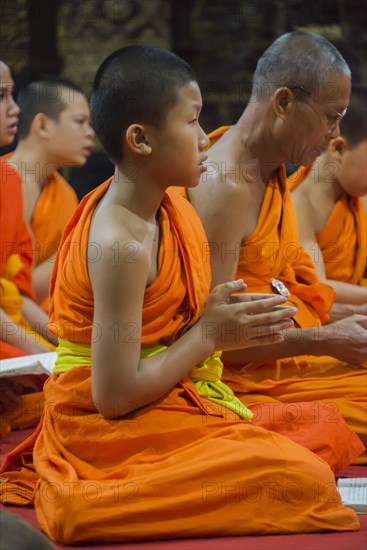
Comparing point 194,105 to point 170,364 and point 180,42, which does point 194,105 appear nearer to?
point 170,364

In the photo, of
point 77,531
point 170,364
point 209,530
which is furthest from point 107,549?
point 170,364

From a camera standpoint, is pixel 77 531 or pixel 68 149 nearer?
pixel 77 531

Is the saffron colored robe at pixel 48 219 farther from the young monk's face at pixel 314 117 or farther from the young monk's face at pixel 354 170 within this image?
the young monk's face at pixel 314 117

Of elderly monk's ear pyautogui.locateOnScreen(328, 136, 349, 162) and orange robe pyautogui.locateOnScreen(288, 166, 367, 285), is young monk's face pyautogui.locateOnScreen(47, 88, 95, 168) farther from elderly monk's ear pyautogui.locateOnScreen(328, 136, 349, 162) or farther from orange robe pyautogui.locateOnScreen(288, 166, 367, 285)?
A: elderly monk's ear pyautogui.locateOnScreen(328, 136, 349, 162)

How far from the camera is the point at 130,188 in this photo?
2816 millimetres

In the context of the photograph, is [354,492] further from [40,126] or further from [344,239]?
[40,126]

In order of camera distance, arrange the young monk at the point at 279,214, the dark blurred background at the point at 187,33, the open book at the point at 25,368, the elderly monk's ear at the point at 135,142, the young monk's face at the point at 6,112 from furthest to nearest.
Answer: the dark blurred background at the point at 187,33, the young monk's face at the point at 6,112, the open book at the point at 25,368, the young monk at the point at 279,214, the elderly monk's ear at the point at 135,142

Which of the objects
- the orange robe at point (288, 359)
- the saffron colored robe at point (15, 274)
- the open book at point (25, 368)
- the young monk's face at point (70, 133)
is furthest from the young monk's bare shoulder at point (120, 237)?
the young monk's face at point (70, 133)

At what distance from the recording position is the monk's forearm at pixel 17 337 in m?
4.29

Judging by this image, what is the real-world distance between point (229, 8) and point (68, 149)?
2.85 metres

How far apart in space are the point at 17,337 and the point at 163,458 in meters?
1.74

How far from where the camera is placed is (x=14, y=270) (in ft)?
15.3

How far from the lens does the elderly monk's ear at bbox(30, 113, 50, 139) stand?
568 centimetres

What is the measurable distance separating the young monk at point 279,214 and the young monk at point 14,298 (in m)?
0.89
